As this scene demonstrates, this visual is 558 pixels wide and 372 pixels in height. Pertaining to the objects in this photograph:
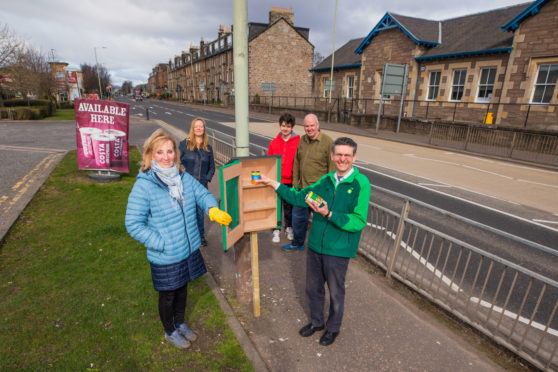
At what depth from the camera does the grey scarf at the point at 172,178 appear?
2.68 metres

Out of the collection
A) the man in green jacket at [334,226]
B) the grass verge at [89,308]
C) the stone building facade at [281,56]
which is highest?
the stone building facade at [281,56]

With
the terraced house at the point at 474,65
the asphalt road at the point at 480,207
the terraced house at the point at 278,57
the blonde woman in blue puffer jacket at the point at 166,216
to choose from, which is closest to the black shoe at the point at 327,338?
the blonde woman in blue puffer jacket at the point at 166,216

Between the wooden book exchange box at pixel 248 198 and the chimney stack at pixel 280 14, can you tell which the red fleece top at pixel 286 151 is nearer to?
the wooden book exchange box at pixel 248 198

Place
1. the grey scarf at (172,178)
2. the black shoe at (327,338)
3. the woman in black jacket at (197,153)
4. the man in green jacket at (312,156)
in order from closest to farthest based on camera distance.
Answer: the grey scarf at (172,178), the black shoe at (327,338), the man in green jacket at (312,156), the woman in black jacket at (197,153)

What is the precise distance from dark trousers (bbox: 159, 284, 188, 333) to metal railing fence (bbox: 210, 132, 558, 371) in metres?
2.63

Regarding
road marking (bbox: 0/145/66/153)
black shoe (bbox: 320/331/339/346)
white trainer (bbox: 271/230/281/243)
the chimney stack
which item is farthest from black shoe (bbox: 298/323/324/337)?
the chimney stack

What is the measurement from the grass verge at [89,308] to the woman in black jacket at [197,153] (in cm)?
143

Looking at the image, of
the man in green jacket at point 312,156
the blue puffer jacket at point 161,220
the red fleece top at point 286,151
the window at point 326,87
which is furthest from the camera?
the window at point 326,87

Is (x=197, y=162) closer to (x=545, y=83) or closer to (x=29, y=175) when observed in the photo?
(x=29, y=175)

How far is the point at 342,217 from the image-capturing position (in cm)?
273

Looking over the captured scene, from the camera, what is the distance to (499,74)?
17219mm

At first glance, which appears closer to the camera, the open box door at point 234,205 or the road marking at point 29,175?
the open box door at point 234,205

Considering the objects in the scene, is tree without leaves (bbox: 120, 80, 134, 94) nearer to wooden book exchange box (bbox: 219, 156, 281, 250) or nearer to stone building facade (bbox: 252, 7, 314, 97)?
stone building facade (bbox: 252, 7, 314, 97)

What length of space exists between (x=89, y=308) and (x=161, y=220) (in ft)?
6.19
